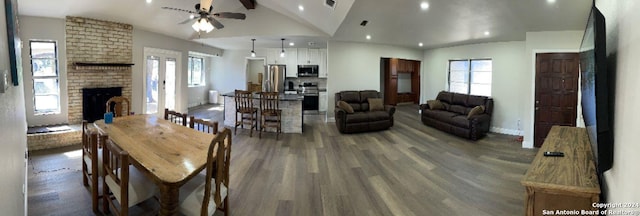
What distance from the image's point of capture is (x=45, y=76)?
226 inches

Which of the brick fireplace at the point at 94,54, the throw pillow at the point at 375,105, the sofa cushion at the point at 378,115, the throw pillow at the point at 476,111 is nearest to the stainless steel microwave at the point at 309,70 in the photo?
the throw pillow at the point at 375,105

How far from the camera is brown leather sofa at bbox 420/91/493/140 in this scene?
6391 mm

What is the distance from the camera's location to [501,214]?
3.00 meters

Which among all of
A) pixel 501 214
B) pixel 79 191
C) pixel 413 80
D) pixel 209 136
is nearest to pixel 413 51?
pixel 413 80

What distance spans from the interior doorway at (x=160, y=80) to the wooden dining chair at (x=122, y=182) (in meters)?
5.54

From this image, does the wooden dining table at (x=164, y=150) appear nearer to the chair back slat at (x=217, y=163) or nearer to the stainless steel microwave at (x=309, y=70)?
the chair back slat at (x=217, y=163)

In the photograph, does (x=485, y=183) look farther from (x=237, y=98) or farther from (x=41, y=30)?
(x=41, y=30)

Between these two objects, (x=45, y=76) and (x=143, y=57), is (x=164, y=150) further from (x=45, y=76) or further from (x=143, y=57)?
(x=143, y=57)

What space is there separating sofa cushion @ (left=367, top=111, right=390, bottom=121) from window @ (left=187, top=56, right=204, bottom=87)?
6841 mm

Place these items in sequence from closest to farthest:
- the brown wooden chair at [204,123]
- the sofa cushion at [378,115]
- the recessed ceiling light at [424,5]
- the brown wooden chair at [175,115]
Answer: the brown wooden chair at [204,123] → the brown wooden chair at [175,115] → the recessed ceiling light at [424,5] → the sofa cushion at [378,115]

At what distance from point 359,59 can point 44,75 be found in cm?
679

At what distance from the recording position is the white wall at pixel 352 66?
324 inches

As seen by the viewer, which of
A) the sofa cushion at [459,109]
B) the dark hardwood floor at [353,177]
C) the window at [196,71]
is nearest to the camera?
the dark hardwood floor at [353,177]

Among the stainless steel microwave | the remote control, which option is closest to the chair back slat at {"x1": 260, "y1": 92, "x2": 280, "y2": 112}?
the stainless steel microwave
